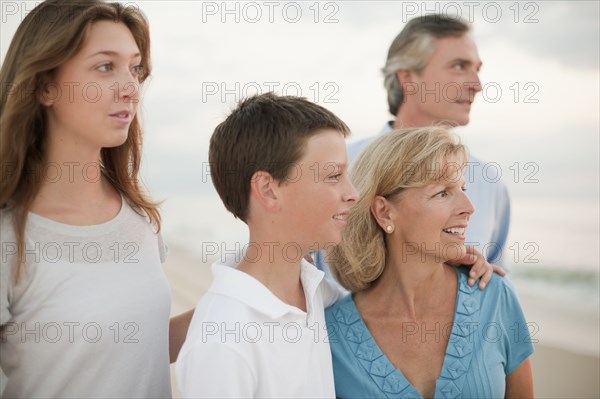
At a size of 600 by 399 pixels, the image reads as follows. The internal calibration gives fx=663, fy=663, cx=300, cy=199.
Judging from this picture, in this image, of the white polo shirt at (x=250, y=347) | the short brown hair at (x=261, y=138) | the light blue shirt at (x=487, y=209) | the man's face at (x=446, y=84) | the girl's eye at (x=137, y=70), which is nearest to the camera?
the white polo shirt at (x=250, y=347)

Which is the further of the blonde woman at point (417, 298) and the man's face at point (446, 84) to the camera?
the man's face at point (446, 84)

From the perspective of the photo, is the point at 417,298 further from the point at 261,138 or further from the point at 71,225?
the point at 71,225

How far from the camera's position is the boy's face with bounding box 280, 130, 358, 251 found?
192 cm

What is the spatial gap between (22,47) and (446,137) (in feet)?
4.41

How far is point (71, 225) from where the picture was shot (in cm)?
188

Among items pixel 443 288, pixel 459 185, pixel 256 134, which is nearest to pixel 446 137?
pixel 459 185

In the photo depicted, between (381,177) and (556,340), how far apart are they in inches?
223

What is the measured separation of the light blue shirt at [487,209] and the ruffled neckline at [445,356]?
2.82 ft

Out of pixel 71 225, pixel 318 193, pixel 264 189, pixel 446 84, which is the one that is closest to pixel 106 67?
pixel 71 225

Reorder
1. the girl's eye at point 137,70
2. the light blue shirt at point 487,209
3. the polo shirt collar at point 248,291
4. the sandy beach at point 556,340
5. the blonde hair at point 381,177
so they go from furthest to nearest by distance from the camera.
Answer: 1. the sandy beach at point 556,340
2. the light blue shirt at point 487,209
3. the blonde hair at point 381,177
4. the girl's eye at point 137,70
5. the polo shirt collar at point 248,291

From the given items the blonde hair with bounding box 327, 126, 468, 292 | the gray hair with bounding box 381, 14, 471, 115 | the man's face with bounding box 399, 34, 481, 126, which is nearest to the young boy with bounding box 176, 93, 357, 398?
the blonde hair with bounding box 327, 126, 468, 292

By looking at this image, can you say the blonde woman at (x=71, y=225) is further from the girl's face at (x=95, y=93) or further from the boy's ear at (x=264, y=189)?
the boy's ear at (x=264, y=189)

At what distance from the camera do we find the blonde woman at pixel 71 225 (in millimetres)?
1793

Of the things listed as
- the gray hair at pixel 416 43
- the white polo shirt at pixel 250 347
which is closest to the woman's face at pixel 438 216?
the white polo shirt at pixel 250 347
